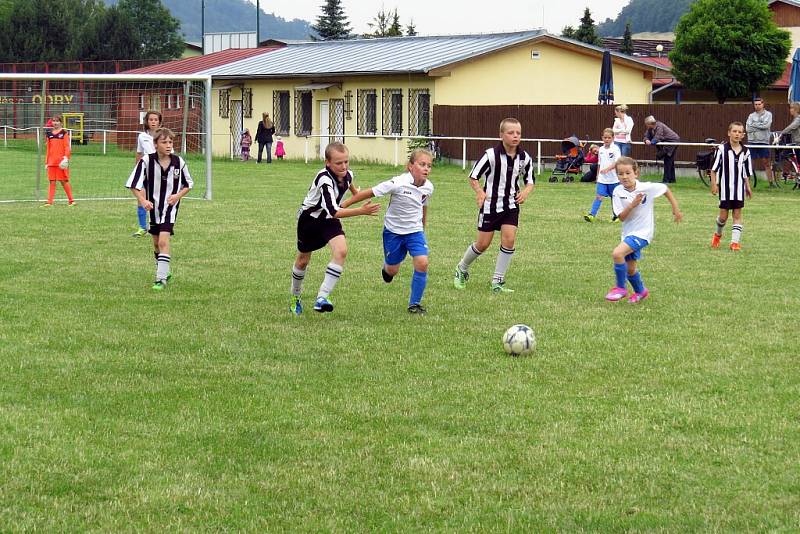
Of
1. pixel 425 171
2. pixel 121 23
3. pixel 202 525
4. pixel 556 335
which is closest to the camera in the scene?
pixel 202 525

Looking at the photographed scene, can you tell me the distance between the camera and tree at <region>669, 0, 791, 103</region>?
49.0 m

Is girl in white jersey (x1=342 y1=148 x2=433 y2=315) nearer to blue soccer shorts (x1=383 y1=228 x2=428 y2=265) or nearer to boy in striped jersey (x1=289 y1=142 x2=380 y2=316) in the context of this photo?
blue soccer shorts (x1=383 y1=228 x2=428 y2=265)

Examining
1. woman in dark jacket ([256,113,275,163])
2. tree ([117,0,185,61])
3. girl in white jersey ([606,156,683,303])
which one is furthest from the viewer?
tree ([117,0,185,61])

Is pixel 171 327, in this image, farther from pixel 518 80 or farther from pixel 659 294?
pixel 518 80

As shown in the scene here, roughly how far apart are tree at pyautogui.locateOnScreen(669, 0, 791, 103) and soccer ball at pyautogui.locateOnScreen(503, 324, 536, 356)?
1682 inches

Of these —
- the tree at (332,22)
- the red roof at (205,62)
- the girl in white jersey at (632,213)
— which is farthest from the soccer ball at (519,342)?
the tree at (332,22)

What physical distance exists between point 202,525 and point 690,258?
10.1 m

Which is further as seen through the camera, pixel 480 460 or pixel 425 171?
pixel 425 171

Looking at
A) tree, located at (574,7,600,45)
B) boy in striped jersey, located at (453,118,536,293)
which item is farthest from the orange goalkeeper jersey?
tree, located at (574,7,600,45)

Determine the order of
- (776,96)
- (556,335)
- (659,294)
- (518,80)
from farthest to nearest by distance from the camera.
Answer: (776,96), (518,80), (659,294), (556,335)

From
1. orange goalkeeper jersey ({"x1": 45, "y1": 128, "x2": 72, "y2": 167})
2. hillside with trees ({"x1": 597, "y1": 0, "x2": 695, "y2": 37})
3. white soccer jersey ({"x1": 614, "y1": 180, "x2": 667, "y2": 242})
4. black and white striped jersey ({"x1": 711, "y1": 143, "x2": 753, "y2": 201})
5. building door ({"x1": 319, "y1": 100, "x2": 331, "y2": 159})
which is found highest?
hillside with trees ({"x1": 597, "y1": 0, "x2": 695, "y2": 37})

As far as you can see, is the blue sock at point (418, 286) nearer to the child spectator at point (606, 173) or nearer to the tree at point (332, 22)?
the child spectator at point (606, 173)

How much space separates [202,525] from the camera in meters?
5.13

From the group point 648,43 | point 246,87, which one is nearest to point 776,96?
point 246,87
